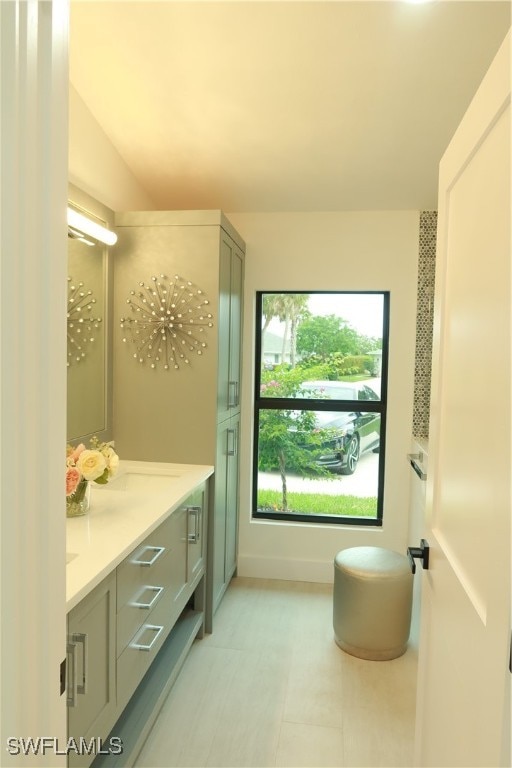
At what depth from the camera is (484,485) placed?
875 mm

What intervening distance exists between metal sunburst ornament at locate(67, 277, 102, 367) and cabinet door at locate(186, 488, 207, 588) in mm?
865

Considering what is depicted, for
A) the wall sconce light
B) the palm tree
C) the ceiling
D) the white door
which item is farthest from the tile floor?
the ceiling

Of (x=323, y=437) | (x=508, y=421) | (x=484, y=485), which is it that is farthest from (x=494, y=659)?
(x=323, y=437)

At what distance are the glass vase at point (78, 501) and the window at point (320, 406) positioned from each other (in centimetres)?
165

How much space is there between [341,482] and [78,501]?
1999 mm

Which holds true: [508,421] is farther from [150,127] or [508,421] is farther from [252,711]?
[150,127]

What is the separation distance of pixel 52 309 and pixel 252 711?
203 cm

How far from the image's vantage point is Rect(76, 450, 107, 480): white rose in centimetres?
173

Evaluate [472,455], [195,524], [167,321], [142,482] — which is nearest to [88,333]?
[167,321]

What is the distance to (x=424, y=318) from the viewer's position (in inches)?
121

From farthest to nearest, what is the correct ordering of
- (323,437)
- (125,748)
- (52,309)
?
(323,437), (125,748), (52,309)

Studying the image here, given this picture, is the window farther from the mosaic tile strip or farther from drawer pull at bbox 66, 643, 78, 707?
drawer pull at bbox 66, 643, 78, 707

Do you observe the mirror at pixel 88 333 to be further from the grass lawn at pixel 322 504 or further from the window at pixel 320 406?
the grass lawn at pixel 322 504

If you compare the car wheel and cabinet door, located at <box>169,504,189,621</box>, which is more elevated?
the car wheel
